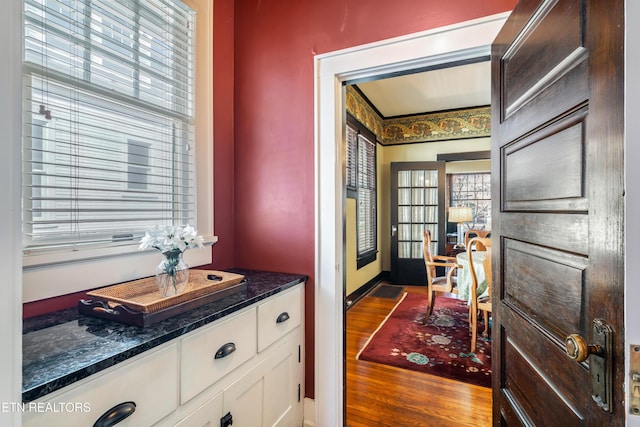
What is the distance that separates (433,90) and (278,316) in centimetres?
385

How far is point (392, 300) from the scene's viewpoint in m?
4.37

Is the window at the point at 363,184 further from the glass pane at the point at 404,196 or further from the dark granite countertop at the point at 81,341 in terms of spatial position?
the dark granite countertop at the point at 81,341

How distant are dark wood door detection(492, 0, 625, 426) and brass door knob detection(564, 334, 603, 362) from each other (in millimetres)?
16

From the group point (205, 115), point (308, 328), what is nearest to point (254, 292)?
point (308, 328)

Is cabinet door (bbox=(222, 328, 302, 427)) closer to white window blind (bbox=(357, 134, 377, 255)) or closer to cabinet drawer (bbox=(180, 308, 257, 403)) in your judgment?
cabinet drawer (bbox=(180, 308, 257, 403))

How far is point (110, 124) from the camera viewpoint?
140 cm

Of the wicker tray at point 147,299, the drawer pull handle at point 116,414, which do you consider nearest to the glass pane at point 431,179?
the wicker tray at point 147,299

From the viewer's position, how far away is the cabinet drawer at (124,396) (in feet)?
2.42

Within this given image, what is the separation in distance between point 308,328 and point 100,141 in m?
1.44

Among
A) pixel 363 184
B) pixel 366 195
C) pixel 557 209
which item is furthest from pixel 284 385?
pixel 366 195

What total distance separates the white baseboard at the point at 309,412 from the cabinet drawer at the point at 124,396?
3.33ft

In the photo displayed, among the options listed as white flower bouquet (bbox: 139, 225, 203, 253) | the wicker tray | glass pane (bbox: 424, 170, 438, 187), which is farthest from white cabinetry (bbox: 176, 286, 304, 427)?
glass pane (bbox: 424, 170, 438, 187)

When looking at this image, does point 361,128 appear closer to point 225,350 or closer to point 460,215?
point 460,215

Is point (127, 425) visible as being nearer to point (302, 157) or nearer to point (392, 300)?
Answer: point (302, 157)
